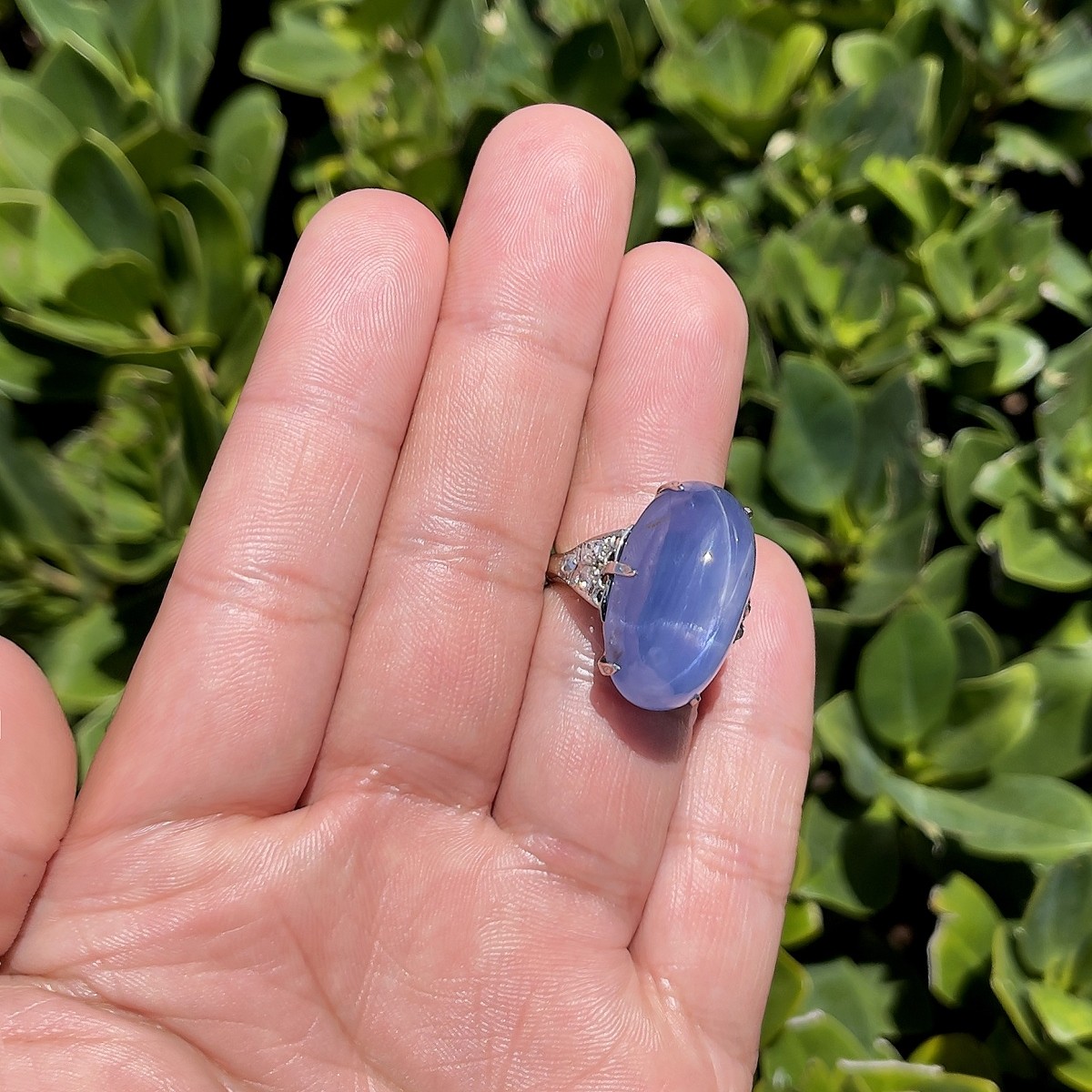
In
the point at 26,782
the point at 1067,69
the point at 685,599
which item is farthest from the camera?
the point at 1067,69

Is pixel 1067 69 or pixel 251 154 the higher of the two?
pixel 1067 69

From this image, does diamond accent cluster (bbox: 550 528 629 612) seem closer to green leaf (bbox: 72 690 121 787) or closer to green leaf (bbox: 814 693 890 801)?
green leaf (bbox: 814 693 890 801)

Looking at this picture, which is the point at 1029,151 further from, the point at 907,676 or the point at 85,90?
the point at 85,90

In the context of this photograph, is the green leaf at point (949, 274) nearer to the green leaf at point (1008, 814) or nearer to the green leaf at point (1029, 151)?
the green leaf at point (1029, 151)

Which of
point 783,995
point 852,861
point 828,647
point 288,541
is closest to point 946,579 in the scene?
point 828,647

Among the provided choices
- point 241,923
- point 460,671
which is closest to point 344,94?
point 460,671

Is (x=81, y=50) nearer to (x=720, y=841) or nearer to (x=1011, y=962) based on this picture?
(x=720, y=841)

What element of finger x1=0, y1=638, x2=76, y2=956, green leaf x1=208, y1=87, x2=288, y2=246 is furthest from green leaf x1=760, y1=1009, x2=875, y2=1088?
green leaf x1=208, y1=87, x2=288, y2=246
